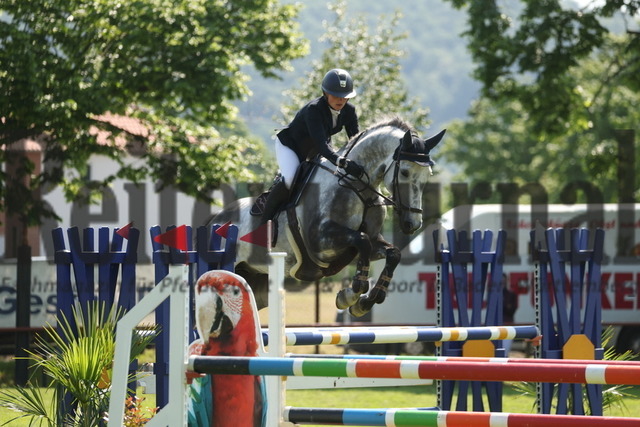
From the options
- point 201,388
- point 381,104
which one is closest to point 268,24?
point 381,104

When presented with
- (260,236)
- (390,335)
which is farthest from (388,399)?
(390,335)

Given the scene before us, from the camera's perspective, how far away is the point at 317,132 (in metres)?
6.92

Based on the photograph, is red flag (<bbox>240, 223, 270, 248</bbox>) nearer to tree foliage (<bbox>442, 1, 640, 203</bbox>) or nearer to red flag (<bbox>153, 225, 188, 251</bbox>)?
red flag (<bbox>153, 225, 188, 251</bbox>)

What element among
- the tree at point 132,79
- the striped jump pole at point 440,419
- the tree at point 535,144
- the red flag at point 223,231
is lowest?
the striped jump pole at point 440,419

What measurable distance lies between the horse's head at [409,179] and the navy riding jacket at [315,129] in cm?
44

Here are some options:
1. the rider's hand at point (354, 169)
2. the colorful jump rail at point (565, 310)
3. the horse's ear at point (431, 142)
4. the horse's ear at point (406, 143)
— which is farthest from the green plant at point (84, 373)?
the colorful jump rail at point (565, 310)

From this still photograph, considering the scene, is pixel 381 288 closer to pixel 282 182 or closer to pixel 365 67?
pixel 282 182

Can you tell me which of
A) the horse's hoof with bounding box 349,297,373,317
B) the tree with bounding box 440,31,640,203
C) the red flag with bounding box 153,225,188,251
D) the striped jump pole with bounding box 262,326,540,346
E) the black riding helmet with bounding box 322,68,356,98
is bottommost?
the striped jump pole with bounding box 262,326,540,346

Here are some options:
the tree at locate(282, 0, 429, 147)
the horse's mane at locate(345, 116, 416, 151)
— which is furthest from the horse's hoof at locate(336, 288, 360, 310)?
the tree at locate(282, 0, 429, 147)

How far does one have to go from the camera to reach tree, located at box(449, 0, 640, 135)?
1777 cm

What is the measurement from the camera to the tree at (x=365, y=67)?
25.1 m

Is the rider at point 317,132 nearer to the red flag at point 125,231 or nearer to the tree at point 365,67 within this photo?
the red flag at point 125,231

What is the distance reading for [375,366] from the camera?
404cm

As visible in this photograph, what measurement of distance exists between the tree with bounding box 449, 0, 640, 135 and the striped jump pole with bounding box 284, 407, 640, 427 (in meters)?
14.1
